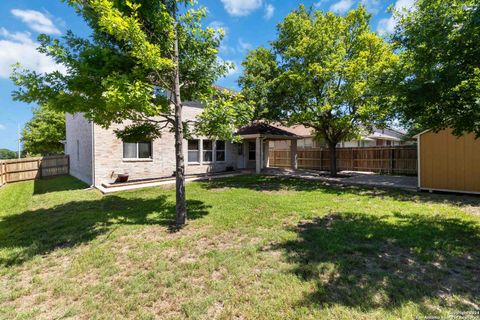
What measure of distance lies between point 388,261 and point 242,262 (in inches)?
98.2

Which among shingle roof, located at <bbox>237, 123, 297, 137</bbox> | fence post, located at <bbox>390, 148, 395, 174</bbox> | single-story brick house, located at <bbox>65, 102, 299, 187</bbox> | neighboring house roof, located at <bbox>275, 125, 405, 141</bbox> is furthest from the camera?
neighboring house roof, located at <bbox>275, 125, 405, 141</bbox>

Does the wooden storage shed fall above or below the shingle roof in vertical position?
below

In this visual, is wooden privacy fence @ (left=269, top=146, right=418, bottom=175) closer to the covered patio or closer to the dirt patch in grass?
the covered patio

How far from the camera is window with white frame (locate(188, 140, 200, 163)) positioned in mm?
16359

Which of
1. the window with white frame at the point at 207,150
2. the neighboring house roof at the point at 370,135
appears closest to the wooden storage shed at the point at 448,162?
the window with white frame at the point at 207,150

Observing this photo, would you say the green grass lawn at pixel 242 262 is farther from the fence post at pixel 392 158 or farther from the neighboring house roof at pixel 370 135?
the neighboring house roof at pixel 370 135

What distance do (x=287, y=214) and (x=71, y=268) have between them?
5200mm

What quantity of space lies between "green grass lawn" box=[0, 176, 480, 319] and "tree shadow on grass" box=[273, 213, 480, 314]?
0.02 meters

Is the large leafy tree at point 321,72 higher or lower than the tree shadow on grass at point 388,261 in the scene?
higher

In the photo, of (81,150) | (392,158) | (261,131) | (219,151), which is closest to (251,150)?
(261,131)

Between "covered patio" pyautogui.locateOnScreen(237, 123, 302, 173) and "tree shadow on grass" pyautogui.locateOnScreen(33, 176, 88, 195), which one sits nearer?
"tree shadow on grass" pyautogui.locateOnScreen(33, 176, 88, 195)

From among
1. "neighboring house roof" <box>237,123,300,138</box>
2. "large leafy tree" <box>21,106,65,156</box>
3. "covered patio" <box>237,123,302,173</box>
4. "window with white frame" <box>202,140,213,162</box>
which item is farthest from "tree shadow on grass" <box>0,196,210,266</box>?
"large leafy tree" <box>21,106,65,156</box>

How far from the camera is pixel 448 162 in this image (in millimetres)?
10102

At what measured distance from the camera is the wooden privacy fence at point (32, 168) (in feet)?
50.0
